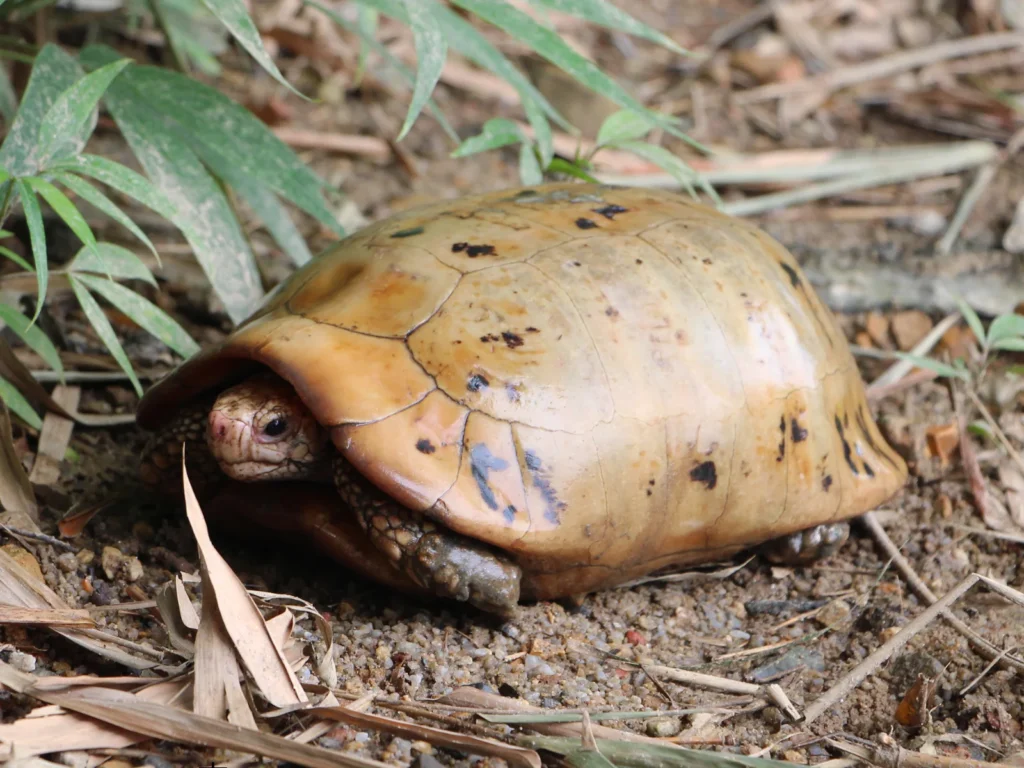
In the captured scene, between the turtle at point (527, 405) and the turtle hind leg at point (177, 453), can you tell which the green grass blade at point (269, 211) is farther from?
the turtle hind leg at point (177, 453)

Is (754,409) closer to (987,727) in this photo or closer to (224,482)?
(987,727)

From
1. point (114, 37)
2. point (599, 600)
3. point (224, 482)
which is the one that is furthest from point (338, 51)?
point (599, 600)

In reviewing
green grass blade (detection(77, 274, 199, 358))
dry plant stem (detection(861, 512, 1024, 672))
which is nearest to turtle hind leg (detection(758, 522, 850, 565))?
dry plant stem (detection(861, 512, 1024, 672))

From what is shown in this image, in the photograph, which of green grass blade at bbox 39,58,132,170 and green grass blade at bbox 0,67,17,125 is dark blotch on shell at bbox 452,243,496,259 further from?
green grass blade at bbox 0,67,17,125

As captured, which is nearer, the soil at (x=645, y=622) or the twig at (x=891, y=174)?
the soil at (x=645, y=622)

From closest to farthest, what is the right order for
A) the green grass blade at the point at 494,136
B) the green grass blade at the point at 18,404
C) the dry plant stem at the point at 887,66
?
1. the green grass blade at the point at 18,404
2. the green grass blade at the point at 494,136
3. the dry plant stem at the point at 887,66

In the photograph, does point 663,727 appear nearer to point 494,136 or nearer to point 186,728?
point 186,728

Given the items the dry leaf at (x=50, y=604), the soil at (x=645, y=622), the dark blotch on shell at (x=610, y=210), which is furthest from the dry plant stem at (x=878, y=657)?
the dry leaf at (x=50, y=604)
